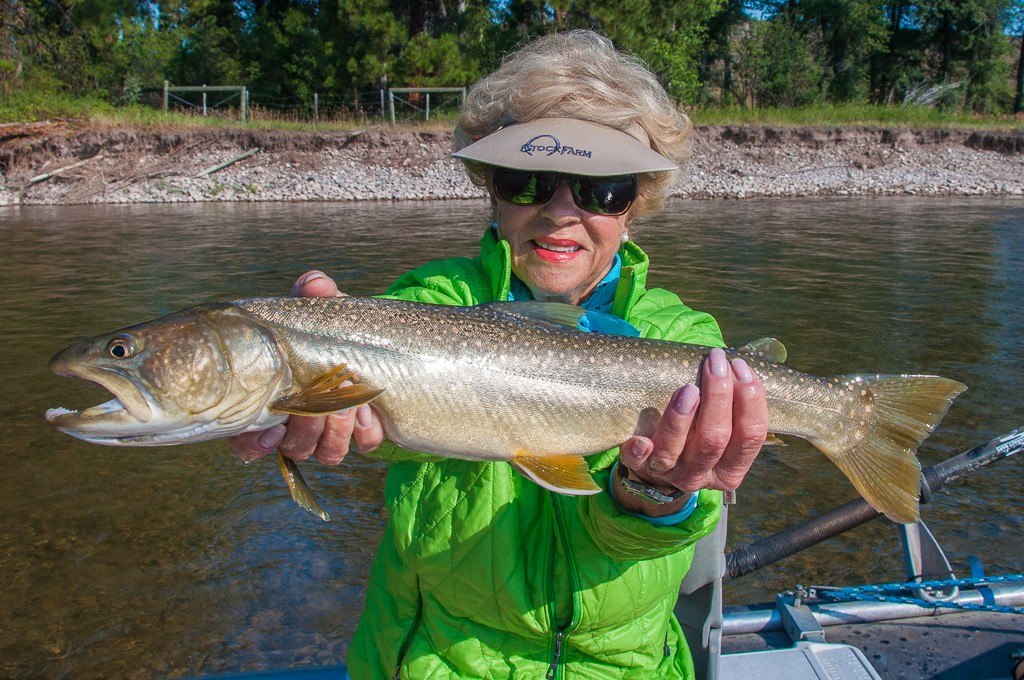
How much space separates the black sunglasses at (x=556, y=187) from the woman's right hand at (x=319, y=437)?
3.29ft

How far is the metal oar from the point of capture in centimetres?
416

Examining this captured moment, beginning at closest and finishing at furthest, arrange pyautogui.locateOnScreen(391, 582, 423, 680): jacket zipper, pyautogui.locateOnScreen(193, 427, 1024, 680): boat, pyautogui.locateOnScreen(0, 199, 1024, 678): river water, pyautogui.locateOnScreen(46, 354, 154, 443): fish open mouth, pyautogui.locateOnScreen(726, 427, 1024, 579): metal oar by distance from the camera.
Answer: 1. pyautogui.locateOnScreen(46, 354, 154, 443): fish open mouth
2. pyautogui.locateOnScreen(391, 582, 423, 680): jacket zipper
3. pyautogui.locateOnScreen(193, 427, 1024, 680): boat
4. pyautogui.locateOnScreen(726, 427, 1024, 579): metal oar
5. pyautogui.locateOnScreen(0, 199, 1024, 678): river water

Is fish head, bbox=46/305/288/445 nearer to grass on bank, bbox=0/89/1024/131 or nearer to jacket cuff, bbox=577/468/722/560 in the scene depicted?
jacket cuff, bbox=577/468/722/560

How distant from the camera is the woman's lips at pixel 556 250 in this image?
3.13 metres

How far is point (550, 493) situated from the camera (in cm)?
275

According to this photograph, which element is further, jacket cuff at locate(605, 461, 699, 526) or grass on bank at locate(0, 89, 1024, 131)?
grass on bank at locate(0, 89, 1024, 131)

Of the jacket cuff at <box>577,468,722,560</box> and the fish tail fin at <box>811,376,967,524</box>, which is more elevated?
the fish tail fin at <box>811,376,967,524</box>

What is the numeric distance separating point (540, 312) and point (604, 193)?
1.93ft

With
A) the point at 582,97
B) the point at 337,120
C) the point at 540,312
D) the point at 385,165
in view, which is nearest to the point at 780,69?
the point at 337,120

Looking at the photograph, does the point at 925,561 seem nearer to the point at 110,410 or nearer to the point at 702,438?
the point at 702,438

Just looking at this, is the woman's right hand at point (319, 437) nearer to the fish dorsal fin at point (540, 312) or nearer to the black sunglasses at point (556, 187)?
the fish dorsal fin at point (540, 312)

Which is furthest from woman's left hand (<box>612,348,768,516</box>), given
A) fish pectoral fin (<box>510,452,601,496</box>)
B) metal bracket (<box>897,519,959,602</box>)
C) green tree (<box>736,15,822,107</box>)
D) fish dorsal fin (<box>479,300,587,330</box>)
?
green tree (<box>736,15,822,107</box>)

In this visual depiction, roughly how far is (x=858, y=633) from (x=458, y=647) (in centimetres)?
230

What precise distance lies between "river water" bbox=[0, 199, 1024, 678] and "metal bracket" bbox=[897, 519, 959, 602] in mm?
1259
